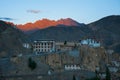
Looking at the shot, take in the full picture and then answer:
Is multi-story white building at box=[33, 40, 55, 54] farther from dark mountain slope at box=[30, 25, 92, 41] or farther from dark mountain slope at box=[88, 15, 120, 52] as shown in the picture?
dark mountain slope at box=[30, 25, 92, 41]

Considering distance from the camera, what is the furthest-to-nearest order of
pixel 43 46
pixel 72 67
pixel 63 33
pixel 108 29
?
pixel 108 29
pixel 63 33
pixel 43 46
pixel 72 67

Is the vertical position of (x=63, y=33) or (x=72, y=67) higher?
(x=63, y=33)

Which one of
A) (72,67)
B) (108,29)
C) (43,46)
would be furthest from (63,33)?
(72,67)

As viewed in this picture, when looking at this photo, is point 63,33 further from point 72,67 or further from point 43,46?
point 72,67

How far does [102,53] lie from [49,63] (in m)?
10.1

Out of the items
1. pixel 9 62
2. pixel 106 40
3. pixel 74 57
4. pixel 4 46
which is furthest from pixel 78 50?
pixel 106 40

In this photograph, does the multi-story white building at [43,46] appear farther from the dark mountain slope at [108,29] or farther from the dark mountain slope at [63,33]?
the dark mountain slope at [63,33]

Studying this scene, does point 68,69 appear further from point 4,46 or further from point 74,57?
point 4,46

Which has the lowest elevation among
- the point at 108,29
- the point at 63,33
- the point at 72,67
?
the point at 72,67

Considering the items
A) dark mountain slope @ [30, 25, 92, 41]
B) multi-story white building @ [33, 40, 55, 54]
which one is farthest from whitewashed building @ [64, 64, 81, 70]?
dark mountain slope @ [30, 25, 92, 41]

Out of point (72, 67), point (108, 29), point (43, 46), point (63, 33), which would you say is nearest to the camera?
point (72, 67)

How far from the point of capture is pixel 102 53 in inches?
1932

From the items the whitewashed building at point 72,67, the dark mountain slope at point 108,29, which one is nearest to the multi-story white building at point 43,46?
the whitewashed building at point 72,67

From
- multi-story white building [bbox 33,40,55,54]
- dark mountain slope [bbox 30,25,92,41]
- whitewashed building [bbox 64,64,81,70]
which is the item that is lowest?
whitewashed building [bbox 64,64,81,70]
